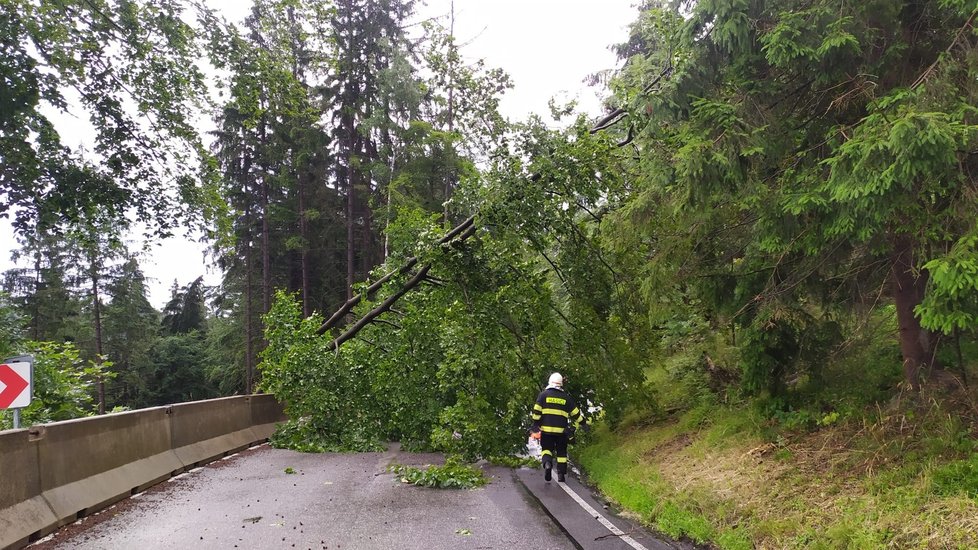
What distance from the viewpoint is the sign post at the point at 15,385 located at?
23.3 ft

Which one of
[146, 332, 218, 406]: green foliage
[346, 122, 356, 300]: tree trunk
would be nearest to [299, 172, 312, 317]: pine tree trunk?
[346, 122, 356, 300]: tree trunk

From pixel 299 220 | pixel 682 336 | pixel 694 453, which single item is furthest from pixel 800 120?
pixel 299 220

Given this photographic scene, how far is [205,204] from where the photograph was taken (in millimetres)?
12898

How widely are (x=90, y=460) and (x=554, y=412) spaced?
582 centimetres

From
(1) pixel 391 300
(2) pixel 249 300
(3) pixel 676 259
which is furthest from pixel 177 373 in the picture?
(3) pixel 676 259

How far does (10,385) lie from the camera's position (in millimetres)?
7156

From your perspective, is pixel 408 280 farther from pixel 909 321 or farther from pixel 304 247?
pixel 304 247

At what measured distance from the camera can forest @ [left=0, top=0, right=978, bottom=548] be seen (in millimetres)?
5477

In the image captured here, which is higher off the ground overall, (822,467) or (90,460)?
(90,460)

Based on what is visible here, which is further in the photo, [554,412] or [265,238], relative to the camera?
[265,238]

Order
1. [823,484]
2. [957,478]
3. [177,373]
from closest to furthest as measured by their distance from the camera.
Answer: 1. [957,478]
2. [823,484]
3. [177,373]

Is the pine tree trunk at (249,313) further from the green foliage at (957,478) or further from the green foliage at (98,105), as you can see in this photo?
the green foliage at (957,478)

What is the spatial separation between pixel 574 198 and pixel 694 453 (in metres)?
4.85

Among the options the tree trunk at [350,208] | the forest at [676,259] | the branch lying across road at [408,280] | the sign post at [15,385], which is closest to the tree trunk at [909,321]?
the forest at [676,259]
